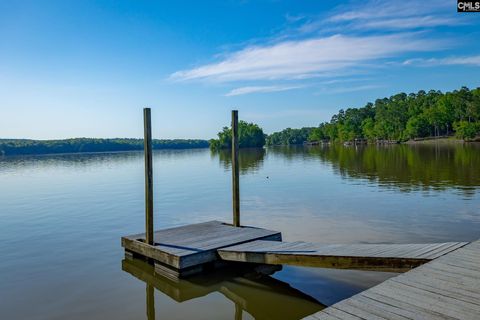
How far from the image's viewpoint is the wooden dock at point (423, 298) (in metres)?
4.73

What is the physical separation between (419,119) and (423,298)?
424 ft

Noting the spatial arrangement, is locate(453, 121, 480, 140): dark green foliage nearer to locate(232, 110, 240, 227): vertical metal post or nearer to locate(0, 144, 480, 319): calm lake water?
locate(0, 144, 480, 319): calm lake water

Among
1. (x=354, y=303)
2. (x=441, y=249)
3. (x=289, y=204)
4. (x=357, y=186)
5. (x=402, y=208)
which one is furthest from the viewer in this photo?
(x=357, y=186)

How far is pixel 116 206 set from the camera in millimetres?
20719

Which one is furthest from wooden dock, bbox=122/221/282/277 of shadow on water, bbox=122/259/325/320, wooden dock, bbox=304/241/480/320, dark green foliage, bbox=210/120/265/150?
dark green foliage, bbox=210/120/265/150

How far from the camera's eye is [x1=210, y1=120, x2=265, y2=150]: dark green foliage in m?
166

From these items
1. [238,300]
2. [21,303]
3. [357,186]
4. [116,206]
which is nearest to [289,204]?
[357,186]

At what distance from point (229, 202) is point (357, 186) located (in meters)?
8.26

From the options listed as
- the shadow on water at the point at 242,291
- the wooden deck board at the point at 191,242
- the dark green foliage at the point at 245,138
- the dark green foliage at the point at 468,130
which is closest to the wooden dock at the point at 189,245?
the wooden deck board at the point at 191,242

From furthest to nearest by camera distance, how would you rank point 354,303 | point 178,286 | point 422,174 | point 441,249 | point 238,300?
point 422,174 → point 178,286 → point 238,300 → point 441,249 → point 354,303

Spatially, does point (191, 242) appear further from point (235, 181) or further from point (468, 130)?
point (468, 130)

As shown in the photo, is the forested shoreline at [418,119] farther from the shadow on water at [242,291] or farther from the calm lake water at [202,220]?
the shadow on water at [242,291]

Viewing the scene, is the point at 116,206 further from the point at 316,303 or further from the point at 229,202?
the point at 316,303

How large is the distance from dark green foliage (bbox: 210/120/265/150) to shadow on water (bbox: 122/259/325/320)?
156220 millimetres
